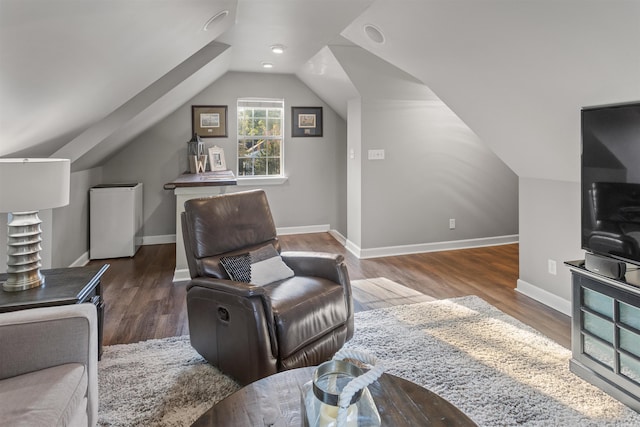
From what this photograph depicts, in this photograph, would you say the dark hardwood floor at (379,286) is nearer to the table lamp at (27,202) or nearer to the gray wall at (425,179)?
the gray wall at (425,179)

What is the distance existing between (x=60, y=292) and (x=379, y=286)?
8.41 ft

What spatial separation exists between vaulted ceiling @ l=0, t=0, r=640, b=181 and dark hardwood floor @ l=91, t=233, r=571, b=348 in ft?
3.52

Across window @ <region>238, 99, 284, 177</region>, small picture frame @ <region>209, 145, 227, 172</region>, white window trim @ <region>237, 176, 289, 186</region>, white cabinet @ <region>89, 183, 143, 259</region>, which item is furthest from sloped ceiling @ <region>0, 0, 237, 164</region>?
white window trim @ <region>237, 176, 289, 186</region>

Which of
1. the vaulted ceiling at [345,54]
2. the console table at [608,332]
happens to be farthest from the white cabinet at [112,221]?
the console table at [608,332]

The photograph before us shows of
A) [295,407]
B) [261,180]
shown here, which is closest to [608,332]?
[295,407]

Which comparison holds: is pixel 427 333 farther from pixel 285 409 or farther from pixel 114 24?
pixel 114 24

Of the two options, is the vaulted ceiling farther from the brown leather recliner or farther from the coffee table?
the coffee table

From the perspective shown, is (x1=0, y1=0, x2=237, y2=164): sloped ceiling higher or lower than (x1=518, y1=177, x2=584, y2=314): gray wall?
higher

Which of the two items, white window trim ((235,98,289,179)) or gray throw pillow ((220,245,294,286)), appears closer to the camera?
gray throw pillow ((220,245,294,286))

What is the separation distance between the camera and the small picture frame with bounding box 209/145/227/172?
5449 mm

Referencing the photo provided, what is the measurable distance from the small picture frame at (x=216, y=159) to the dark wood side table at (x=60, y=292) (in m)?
3.26

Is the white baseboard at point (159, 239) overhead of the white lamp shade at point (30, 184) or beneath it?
beneath

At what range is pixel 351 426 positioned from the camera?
940 mm

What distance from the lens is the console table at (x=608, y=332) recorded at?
1882 millimetres
